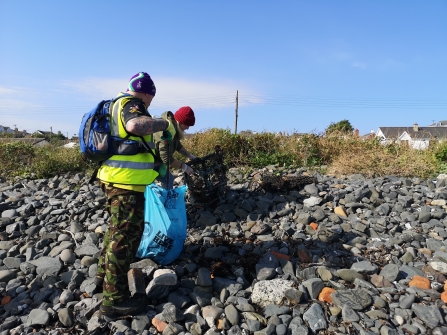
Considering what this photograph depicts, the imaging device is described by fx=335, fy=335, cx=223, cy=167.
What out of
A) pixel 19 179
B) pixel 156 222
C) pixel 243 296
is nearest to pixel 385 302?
pixel 243 296

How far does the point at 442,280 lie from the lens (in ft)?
10.6

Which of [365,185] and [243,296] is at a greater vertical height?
[365,185]

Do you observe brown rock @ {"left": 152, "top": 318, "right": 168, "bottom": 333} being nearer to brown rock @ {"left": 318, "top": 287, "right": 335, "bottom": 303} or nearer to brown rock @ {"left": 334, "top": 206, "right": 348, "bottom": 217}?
brown rock @ {"left": 318, "top": 287, "right": 335, "bottom": 303}

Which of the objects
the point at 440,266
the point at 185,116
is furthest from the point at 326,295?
the point at 185,116

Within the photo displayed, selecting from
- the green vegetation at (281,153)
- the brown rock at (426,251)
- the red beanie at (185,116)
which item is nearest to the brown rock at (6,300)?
the red beanie at (185,116)

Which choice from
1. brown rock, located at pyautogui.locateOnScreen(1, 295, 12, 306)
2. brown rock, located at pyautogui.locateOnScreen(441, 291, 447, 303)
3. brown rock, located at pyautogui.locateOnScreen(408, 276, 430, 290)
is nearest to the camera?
brown rock, located at pyautogui.locateOnScreen(441, 291, 447, 303)

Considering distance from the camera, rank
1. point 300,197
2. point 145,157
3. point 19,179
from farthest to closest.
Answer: point 19,179, point 300,197, point 145,157

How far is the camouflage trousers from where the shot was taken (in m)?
2.79

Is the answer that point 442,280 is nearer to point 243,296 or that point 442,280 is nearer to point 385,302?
point 385,302

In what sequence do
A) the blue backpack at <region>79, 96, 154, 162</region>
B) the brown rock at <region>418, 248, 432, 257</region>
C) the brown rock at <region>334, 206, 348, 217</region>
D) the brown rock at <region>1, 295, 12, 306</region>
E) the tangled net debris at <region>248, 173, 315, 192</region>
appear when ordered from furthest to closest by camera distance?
the tangled net debris at <region>248, 173, 315, 192</region>
the brown rock at <region>334, 206, 348, 217</region>
the brown rock at <region>418, 248, 432, 257</region>
the brown rock at <region>1, 295, 12, 306</region>
the blue backpack at <region>79, 96, 154, 162</region>

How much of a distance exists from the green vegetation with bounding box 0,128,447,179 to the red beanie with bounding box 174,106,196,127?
350cm

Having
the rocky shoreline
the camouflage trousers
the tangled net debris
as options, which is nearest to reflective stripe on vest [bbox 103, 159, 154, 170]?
the camouflage trousers

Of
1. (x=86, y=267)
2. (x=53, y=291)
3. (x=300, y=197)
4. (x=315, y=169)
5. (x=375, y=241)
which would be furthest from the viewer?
(x=315, y=169)

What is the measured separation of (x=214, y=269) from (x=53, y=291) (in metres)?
1.62
